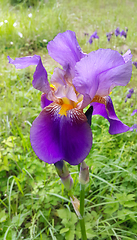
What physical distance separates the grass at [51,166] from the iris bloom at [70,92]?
33.5 inches

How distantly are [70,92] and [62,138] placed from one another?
22 centimetres

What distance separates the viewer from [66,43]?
0.89 meters

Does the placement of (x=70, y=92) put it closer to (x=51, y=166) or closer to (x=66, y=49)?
(x=66, y=49)

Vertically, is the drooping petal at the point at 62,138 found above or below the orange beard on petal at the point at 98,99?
below

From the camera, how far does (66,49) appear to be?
0.89 meters

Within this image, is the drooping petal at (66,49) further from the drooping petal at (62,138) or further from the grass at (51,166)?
the grass at (51,166)

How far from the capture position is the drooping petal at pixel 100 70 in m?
0.74

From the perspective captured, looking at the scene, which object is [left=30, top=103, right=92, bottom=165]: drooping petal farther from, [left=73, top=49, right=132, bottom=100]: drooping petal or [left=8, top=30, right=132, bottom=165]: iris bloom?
[left=73, top=49, right=132, bottom=100]: drooping petal

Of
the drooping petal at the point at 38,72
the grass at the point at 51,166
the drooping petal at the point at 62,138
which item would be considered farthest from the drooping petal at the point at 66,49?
the grass at the point at 51,166

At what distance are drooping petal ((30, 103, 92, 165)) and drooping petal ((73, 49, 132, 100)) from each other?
0.48 ft

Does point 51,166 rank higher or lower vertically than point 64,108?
lower

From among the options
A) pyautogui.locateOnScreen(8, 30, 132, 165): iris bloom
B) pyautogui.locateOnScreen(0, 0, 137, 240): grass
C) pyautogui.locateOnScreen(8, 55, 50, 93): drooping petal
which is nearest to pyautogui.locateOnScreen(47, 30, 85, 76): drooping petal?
pyautogui.locateOnScreen(8, 30, 132, 165): iris bloom

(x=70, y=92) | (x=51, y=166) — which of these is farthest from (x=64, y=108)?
(x=51, y=166)

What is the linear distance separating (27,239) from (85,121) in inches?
47.4
